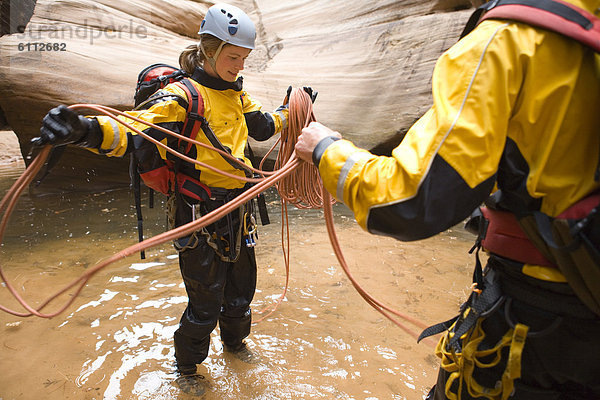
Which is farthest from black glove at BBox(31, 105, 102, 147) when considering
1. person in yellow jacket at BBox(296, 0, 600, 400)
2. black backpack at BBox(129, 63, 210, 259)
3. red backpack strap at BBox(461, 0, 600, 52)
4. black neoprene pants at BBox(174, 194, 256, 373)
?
red backpack strap at BBox(461, 0, 600, 52)

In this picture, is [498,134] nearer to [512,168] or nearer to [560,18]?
[512,168]

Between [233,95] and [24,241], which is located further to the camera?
[24,241]

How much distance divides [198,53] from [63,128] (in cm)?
92

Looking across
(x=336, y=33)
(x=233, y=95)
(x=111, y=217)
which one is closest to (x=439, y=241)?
(x=233, y=95)

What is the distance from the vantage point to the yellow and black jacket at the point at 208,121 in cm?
173

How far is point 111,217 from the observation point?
551cm

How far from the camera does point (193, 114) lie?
6.46ft

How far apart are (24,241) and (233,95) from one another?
12.4 ft

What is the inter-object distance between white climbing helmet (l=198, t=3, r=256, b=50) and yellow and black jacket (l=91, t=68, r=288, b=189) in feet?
0.69

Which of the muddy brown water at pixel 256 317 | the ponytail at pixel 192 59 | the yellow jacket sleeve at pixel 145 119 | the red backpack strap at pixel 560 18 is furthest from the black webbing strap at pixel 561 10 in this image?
the muddy brown water at pixel 256 317

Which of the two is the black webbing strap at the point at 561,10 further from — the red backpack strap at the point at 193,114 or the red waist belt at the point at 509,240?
the red backpack strap at the point at 193,114

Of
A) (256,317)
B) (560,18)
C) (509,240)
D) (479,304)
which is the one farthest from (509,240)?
(256,317)

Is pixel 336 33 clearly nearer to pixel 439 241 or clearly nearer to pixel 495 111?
pixel 439 241

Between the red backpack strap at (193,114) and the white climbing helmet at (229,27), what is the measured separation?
307 millimetres
